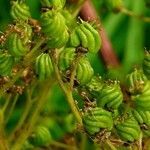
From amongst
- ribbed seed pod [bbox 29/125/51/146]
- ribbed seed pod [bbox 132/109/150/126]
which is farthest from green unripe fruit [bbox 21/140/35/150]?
ribbed seed pod [bbox 132/109/150/126]

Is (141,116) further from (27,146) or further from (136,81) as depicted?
(27,146)

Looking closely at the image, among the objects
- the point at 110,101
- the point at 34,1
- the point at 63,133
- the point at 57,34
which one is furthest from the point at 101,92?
the point at 34,1

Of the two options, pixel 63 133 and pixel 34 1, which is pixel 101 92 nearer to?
pixel 63 133

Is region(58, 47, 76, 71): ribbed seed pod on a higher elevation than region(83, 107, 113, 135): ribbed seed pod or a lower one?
higher

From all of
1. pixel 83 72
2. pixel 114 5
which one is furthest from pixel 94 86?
pixel 114 5

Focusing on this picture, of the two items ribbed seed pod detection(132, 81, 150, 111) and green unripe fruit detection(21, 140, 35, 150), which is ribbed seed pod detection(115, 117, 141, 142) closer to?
ribbed seed pod detection(132, 81, 150, 111)

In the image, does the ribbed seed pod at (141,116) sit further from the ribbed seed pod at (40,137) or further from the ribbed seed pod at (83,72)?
the ribbed seed pod at (40,137)

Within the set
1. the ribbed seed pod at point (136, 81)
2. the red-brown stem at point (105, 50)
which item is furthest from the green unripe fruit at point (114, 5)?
the ribbed seed pod at point (136, 81)

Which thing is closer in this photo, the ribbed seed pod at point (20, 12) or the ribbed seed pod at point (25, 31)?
the ribbed seed pod at point (25, 31)
